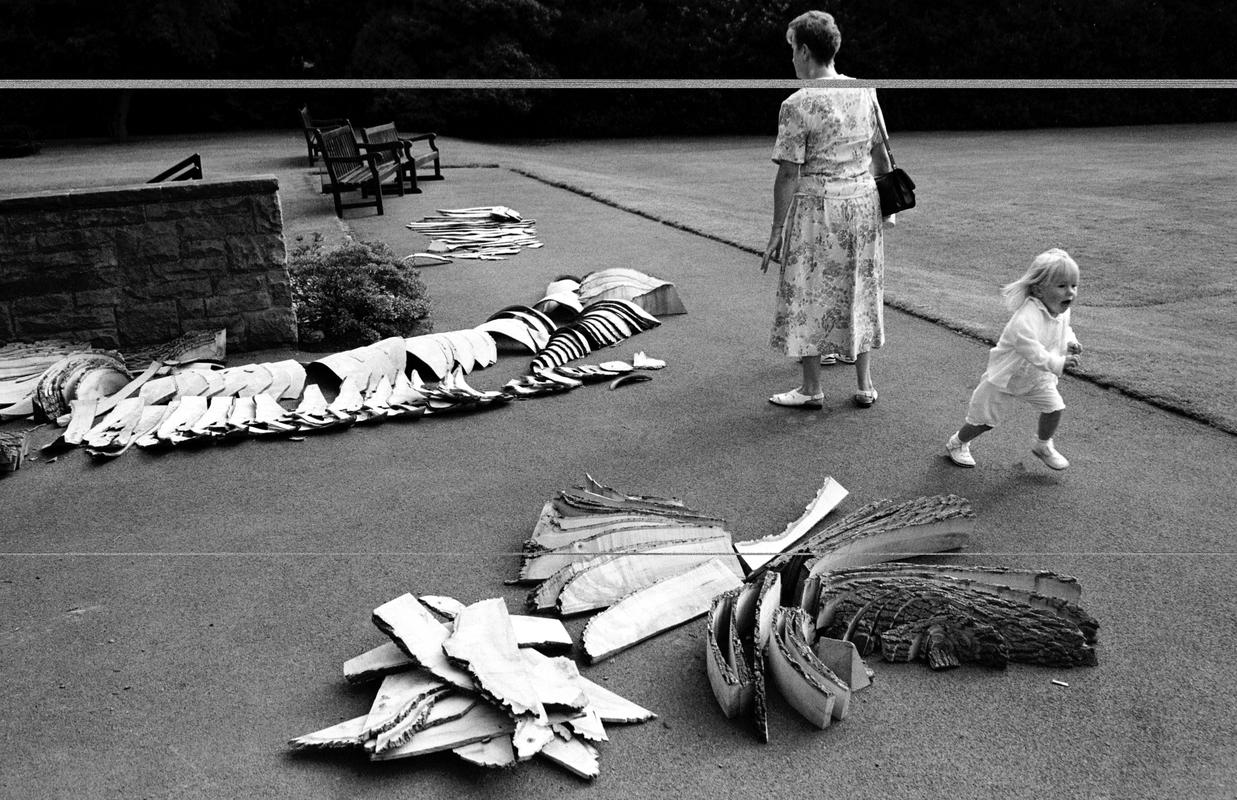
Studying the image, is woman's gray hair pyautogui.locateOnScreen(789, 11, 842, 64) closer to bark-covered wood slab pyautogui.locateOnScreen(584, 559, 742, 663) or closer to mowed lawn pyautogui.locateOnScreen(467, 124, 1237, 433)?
mowed lawn pyautogui.locateOnScreen(467, 124, 1237, 433)

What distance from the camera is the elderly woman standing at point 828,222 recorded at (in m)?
5.68

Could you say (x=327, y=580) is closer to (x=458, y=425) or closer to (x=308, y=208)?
(x=458, y=425)

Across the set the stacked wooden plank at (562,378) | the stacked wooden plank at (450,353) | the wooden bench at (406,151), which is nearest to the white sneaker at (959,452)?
the stacked wooden plank at (562,378)

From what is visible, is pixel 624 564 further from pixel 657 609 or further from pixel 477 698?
pixel 477 698

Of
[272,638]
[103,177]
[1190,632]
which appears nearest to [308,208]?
[103,177]

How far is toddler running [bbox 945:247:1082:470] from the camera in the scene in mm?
4961

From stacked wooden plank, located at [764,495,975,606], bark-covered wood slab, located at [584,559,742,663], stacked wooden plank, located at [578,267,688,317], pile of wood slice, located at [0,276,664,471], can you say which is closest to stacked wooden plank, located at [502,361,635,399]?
pile of wood slice, located at [0,276,664,471]

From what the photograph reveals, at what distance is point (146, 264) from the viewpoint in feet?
Result: 25.4

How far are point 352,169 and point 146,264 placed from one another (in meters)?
9.05

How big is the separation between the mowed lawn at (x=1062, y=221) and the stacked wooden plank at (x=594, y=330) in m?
2.12

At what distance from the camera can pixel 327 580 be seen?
4.35 metres

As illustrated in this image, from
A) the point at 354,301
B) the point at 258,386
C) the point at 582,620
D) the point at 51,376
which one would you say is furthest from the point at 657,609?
the point at 354,301

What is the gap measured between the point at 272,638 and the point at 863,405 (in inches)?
153

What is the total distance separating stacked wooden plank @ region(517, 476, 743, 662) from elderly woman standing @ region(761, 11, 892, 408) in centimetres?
174
